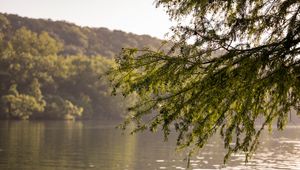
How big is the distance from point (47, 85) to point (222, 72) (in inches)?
4456

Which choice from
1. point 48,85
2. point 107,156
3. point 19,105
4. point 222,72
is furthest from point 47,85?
point 222,72

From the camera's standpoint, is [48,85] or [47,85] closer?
[47,85]

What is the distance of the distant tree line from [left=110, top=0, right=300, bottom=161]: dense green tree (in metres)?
94.2

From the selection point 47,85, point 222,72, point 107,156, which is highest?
point 47,85

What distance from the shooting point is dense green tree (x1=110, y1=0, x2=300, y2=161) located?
9758 millimetres

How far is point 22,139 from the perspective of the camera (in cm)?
5909

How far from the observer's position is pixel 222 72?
9.92 m

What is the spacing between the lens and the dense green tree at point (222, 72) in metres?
9.76

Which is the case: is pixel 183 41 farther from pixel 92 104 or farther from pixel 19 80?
pixel 92 104

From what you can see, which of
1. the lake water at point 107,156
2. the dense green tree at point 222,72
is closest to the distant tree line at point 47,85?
the lake water at point 107,156

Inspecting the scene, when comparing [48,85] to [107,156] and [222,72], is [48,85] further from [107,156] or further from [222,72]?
[222,72]

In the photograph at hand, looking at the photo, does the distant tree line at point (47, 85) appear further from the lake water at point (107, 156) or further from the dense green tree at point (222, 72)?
the dense green tree at point (222, 72)

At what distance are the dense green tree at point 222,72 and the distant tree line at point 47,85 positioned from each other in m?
94.2

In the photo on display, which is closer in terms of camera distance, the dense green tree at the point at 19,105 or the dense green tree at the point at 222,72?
the dense green tree at the point at 222,72
